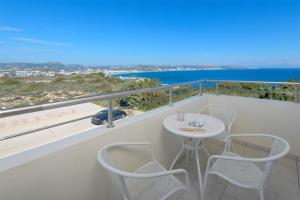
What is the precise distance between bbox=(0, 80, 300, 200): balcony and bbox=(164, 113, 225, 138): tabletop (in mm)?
213

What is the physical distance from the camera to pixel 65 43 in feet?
45.3

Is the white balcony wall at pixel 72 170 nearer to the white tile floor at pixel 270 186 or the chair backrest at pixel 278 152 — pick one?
the white tile floor at pixel 270 186

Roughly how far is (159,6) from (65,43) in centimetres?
1033

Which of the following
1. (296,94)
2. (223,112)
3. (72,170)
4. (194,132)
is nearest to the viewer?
(72,170)

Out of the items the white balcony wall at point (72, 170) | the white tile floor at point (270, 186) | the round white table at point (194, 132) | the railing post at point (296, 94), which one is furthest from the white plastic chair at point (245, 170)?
the railing post at point (296, 94)

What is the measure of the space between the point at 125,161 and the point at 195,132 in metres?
0.71

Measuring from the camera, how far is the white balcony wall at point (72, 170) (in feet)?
2.93

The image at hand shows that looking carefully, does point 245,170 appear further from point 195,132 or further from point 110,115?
point 110,115

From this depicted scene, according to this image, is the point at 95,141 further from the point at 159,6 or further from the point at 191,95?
the point at 159,6

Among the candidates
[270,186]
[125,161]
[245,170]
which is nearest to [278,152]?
[245,170]

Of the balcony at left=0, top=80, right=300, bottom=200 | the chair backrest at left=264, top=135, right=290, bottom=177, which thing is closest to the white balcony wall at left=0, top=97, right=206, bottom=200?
the balcony at left=0, top=80, right=300, bottom=200

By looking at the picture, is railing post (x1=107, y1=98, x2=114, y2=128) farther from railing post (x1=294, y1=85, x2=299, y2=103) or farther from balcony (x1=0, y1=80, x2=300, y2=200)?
railing post (x1=294, y1=85, x2=299, y2=103)

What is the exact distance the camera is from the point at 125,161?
1.48 metres

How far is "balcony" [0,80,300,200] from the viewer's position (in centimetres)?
94
